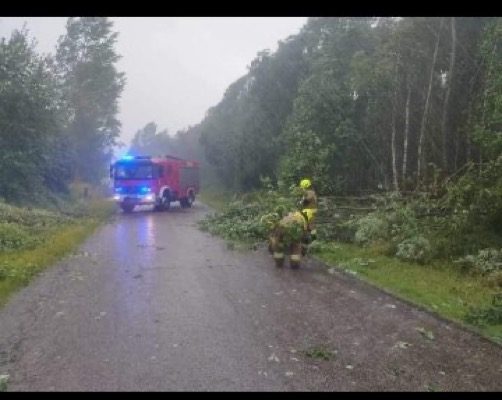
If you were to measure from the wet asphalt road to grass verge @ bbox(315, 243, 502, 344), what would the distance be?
34cm

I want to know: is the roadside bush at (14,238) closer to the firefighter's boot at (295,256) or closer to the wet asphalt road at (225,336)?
the wet asphalt road at (225,336)

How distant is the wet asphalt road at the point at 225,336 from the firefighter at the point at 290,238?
40 cm

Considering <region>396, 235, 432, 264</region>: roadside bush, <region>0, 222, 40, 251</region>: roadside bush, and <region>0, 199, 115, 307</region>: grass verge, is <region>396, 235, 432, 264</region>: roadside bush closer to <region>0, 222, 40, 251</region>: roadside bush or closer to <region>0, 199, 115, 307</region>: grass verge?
<region>0, 199, 115, 307</region>: grass verge

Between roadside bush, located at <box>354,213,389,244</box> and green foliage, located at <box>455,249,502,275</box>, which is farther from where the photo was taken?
roadside bush, located at <box>354,213,389,244</box>

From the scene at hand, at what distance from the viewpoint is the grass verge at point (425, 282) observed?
27.2 ft

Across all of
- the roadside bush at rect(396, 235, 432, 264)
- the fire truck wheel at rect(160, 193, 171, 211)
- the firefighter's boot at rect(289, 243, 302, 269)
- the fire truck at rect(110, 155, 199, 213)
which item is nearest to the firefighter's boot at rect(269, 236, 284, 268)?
the firefighter's boot at rect(289, 243, 302, 269)

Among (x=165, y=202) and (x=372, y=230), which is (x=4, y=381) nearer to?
(x=372, y=230)

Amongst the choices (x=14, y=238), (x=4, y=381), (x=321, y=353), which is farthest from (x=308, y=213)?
(x=4, y=381)

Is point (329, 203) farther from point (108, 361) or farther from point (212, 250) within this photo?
point (108, 361)

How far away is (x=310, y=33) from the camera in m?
31.3

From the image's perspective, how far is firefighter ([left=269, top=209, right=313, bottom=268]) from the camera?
11.8 m

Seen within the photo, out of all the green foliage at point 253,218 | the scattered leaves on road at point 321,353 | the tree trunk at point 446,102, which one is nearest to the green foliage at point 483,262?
the green foliage at point 253,218

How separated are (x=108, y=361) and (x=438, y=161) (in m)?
15.8

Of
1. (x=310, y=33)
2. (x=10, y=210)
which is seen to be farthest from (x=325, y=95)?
(x=10, y=210)
